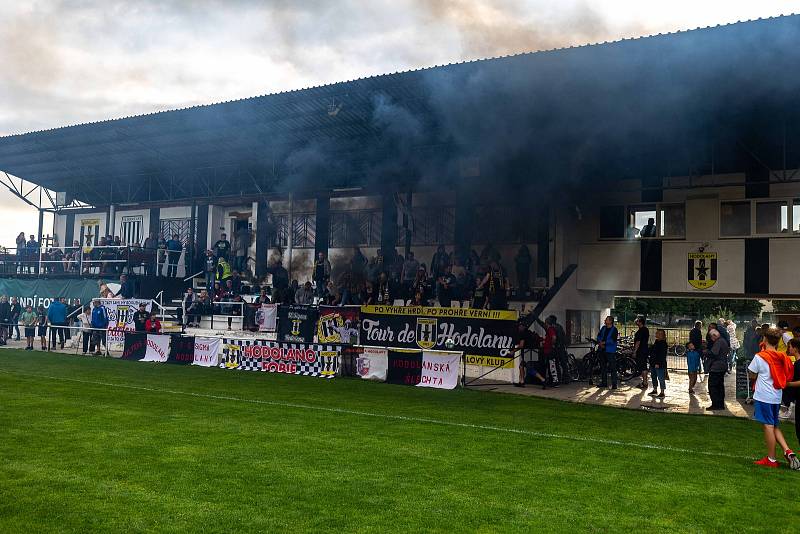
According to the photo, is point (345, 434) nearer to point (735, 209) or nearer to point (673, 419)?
point (673, 419)

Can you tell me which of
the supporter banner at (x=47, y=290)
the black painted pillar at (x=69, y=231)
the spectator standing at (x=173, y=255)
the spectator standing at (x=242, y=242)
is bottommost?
the supporter banner at (x=47, y=290)

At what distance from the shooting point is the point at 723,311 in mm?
39812

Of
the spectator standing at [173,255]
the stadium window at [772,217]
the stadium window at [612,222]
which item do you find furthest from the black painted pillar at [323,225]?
the stadium window at [772,217]

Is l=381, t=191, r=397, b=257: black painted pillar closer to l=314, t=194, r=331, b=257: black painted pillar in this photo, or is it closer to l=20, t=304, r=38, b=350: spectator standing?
l=314, t=194, r=331, b=257: black painted pillar

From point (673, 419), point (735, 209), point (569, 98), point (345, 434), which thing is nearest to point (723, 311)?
point (735, 209)

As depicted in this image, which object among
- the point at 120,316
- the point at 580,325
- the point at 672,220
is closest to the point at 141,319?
the point at 120,316

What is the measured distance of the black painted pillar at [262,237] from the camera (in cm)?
2864

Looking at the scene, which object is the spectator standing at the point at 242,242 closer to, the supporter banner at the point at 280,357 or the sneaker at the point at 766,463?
the supporter banner at the point at 280,357

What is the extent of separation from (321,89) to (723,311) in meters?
29.6

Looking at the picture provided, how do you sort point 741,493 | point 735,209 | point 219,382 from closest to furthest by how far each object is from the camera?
point 741,493 → point 219,382 → point 735,209

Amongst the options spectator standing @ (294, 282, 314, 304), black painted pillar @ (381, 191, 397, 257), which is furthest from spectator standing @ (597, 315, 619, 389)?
black painted pillar @ (381, 191, 397, 257)

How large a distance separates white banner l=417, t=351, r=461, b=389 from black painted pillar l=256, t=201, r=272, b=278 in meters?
13.8

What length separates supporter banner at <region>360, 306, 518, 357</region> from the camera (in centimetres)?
1633

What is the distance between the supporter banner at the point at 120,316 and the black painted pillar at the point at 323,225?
731cm
